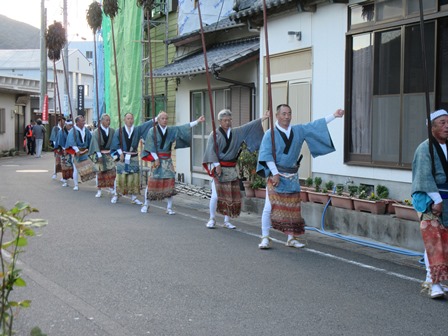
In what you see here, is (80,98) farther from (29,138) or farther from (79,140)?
(79,140)

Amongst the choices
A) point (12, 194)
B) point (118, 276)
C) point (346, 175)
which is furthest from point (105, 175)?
point (118, 276)

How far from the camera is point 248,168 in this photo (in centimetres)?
1290

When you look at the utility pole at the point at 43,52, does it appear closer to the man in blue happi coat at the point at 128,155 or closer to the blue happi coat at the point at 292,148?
the man in blue happi coat at the point at 128,155

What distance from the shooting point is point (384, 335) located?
5.15 metres

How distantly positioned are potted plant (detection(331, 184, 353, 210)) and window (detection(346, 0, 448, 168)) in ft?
2.12

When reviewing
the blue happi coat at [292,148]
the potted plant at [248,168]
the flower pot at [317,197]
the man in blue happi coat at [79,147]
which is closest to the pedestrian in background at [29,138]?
the man in blue happi coat at [79,147]

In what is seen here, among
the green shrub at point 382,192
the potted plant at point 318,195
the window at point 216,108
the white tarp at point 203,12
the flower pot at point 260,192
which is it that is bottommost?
the flower pot at point 260,192

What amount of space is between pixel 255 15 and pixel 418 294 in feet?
27.4

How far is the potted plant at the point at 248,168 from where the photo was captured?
41.5 ft

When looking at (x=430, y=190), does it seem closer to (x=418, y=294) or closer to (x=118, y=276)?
(x=418, y=294)

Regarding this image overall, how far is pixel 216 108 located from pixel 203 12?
2619 mm

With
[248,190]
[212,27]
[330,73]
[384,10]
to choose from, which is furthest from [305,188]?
[212,27]

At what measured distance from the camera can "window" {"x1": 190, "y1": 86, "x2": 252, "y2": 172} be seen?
15391 mm

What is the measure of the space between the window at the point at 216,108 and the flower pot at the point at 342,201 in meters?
5.23
